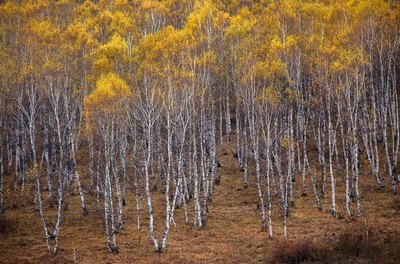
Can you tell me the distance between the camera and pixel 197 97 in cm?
2889

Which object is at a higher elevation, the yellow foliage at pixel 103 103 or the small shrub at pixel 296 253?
the yellow foliage at pixel 103 103

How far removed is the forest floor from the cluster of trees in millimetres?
886

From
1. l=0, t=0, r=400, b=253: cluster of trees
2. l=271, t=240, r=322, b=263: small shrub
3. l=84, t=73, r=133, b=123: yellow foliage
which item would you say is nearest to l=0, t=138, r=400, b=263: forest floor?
l=271, t=240, r=322, b=263: small shrub

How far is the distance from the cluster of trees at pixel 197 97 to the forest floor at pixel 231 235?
2.91ft

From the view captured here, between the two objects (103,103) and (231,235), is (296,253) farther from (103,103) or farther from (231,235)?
(103,103)

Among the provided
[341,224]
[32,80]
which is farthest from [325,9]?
[32,80]

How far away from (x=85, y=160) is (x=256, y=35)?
2287 cm

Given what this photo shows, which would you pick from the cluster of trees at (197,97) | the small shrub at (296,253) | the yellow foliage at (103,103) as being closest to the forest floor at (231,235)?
the small shrub at (296,253)

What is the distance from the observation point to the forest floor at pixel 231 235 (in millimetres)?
18641

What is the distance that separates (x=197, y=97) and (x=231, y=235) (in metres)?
11.1

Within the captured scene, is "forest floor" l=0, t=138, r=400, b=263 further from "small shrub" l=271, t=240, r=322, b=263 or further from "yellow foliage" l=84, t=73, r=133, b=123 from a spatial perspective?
"yellow foliage" l=84, t=73, r=133, b=123

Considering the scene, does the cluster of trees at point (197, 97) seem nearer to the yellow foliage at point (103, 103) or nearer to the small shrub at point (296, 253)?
the yellow foliage at point (103, 103)

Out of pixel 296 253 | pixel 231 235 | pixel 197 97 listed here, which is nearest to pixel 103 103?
pixel 197 97

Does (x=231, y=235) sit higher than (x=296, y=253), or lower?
lower
